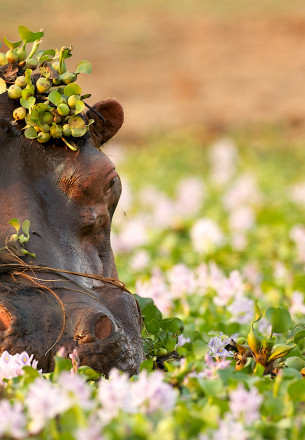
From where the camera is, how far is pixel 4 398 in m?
2.10

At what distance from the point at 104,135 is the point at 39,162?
1.12 ft

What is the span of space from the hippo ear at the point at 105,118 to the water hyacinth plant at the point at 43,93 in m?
0.11

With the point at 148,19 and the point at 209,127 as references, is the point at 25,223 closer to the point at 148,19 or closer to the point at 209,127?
the point at 209,127

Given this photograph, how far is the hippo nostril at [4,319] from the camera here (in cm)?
243

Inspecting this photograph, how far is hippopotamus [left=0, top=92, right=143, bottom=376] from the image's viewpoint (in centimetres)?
248

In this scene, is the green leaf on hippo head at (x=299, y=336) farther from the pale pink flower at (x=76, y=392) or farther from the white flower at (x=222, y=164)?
the white flower at (x=222, y=164)

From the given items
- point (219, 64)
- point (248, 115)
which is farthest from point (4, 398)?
point (219, 64)

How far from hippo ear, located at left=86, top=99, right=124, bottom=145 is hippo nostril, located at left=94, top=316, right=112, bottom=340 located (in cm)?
72

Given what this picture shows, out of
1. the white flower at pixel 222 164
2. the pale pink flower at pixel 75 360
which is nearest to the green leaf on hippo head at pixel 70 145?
the pale pink flower at pixel 75 360

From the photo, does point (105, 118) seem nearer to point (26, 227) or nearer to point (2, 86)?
point (2, 86)

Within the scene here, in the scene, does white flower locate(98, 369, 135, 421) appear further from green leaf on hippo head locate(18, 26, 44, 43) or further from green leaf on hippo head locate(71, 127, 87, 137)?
green leaf on hippo head locate(18, 26, 44, 43)

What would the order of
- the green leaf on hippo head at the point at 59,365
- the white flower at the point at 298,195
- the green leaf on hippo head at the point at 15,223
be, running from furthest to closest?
the white flower at the point at 298,195
the green leaf on hippo head at the point at 15,223
the green leaf on hippo head at the point at 59,365

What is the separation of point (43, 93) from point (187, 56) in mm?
19466

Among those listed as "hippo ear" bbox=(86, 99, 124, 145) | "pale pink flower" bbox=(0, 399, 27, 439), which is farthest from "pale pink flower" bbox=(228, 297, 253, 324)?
"pale pink flower" bbox=(0, 399, 27, 439)
